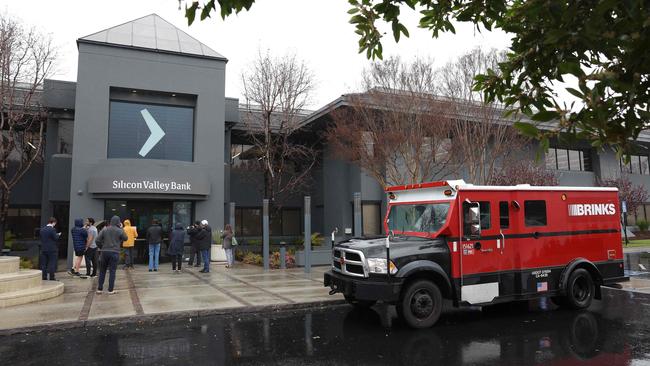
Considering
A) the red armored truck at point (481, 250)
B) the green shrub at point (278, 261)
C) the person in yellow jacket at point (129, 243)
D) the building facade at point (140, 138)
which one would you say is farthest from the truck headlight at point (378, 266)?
the person in yellow jacket at point (129, 243)

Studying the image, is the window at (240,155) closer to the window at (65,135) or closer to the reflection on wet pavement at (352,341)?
the window at (65,135)

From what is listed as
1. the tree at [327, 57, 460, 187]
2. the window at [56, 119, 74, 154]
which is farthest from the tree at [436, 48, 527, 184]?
the window at [56, 119, 74, 154]

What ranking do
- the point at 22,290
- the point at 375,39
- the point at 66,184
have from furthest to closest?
the point at 66,184
the point at 22,290
the point at 375,39

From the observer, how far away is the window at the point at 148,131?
1864cm

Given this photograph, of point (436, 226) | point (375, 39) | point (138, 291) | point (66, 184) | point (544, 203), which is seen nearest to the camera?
point (375, 39)

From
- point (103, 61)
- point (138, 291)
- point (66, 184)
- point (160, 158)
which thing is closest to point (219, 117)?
point (160, 158)

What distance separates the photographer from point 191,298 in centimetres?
987

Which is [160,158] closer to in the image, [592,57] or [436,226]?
[436,226]

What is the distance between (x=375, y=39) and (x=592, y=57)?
2.10m

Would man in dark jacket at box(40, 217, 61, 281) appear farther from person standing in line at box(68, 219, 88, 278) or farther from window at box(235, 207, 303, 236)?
window at box(235, 207, 303, 236)

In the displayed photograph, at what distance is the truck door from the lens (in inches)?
307

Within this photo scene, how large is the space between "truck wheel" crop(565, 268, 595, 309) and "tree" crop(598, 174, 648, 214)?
76.7 feet

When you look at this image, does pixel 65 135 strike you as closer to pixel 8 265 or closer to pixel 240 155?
pixel 240 155

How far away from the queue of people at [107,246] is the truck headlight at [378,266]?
6185mm
